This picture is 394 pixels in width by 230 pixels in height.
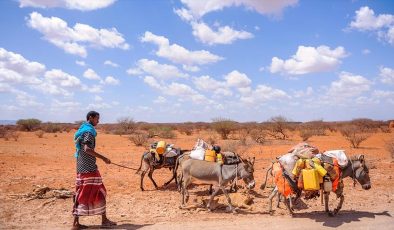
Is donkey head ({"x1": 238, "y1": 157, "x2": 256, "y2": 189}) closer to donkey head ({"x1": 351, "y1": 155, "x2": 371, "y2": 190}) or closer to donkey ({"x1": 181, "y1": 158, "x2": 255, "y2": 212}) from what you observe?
donkey ({"x1": 181, "y1": 158, "x2": 255, "y2": 212})

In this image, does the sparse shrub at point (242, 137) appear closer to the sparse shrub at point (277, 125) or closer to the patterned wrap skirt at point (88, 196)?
the sparse shrub at point (277, 125)

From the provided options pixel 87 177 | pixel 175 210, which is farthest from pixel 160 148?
pixel 87 177

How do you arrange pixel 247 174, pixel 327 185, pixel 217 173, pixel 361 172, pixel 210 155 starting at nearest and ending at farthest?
1. pixel 327 185
2. pixel 361 172
3. pixel 247 174
4. pixel 217 173
5. pixel 210 155

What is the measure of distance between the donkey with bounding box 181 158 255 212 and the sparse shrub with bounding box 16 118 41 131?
5172cm

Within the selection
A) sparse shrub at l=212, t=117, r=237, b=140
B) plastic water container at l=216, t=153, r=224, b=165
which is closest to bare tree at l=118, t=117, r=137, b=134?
sparse shrub at l=212, t=117, r=237, b=140

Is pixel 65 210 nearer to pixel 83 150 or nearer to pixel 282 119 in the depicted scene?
pixel 83 150

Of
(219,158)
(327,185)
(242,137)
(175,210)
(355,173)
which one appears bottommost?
(175,210)

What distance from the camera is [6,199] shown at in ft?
33.6

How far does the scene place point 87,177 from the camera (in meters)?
7.64

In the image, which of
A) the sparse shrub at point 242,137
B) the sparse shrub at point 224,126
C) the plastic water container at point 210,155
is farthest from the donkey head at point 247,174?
the sparse shrub at point 224,126

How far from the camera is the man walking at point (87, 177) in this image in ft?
24.6

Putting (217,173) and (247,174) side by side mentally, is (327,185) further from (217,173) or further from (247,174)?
(217,173)

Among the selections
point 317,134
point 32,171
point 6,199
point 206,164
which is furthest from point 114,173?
point 317,134

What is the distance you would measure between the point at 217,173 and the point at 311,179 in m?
2.47
